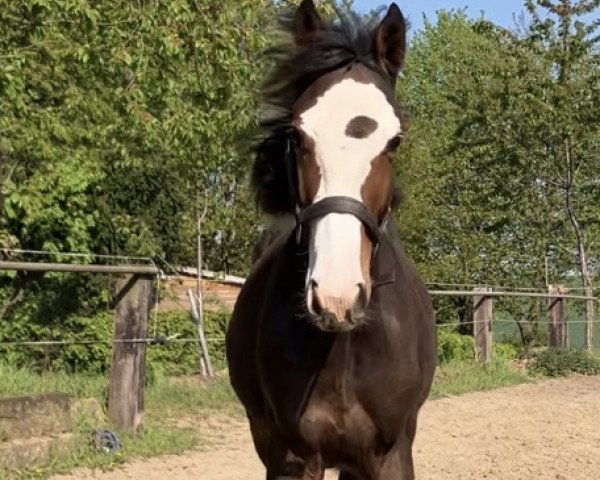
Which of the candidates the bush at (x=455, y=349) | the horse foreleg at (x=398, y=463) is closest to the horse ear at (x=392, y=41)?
the horse foreleg at (x=398, y=463)

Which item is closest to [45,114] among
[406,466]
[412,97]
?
[406,466]

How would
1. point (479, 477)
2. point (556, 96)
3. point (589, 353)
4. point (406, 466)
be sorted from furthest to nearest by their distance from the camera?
point (556, 96), point (589, 353), point (479, 477), point (406, 466)

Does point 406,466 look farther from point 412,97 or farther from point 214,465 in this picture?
point 412,97

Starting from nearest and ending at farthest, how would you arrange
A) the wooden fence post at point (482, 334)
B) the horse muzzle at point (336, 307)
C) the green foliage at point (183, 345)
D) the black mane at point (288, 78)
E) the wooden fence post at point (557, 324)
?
1. the horse muzzle at point (336, 307)
2. the black mane at point (288, 78)
3. the green foliage at point (183, 345)
4. the wooden fence post at point (482, 334)
5. the wooden fence post at point (557, 324)

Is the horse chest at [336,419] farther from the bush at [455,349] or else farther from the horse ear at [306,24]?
the bush at [455,349]

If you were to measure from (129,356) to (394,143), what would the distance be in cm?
434

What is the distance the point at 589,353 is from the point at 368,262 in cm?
1227

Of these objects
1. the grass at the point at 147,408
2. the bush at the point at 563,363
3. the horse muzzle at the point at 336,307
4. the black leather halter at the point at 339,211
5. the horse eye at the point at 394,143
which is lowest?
the bush at the point at 563,363

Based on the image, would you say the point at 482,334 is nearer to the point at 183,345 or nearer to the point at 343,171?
the point at 183,345

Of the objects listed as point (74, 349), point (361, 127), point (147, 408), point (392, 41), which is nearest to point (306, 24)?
point (392, 41)

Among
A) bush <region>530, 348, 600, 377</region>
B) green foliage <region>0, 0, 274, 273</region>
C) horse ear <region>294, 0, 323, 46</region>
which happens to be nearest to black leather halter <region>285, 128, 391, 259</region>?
horse ear <region>294, 0, 323, 46</region>

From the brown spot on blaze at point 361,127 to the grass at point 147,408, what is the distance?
3.66m

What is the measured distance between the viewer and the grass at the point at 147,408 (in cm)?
566

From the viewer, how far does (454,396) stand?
9.73 metres
